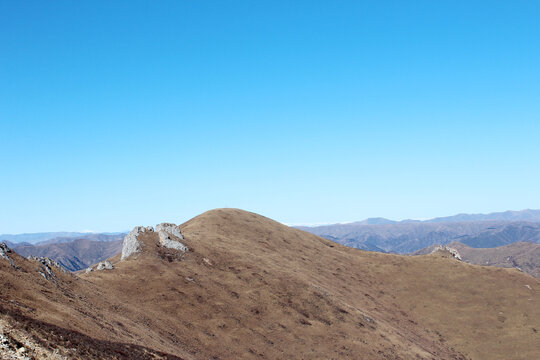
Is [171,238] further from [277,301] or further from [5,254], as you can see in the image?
[5,254]

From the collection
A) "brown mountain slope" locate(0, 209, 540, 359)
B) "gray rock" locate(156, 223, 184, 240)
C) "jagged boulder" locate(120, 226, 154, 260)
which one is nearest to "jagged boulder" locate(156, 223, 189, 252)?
"gray rock" locate(156, 223, 184, 240)

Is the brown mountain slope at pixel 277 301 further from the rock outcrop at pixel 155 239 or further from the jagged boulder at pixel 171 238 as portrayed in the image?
the jagged boulder at pixel 171 238

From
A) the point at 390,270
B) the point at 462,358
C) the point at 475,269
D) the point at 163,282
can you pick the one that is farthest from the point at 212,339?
the point at 475,269

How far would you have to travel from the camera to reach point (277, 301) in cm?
9356

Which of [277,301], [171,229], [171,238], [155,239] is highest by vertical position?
[171,229]

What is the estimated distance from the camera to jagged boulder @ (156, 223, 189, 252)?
102062 mm

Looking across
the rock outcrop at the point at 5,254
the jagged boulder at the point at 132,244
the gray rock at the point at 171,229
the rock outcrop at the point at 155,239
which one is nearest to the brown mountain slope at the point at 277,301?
the rock outcrop at the point at 5,254

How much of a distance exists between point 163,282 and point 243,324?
19.5 metres

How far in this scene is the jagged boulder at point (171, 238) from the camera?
102m

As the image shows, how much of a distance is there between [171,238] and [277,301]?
33.8 meters

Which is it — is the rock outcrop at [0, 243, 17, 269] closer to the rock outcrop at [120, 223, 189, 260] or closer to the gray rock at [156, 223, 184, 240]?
the rock outcrop at [120, 223, 189, 260]

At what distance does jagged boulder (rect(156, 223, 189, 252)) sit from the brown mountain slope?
226cm

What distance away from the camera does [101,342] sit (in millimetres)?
40906

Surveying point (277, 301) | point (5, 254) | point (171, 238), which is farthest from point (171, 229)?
point (5, 254)
